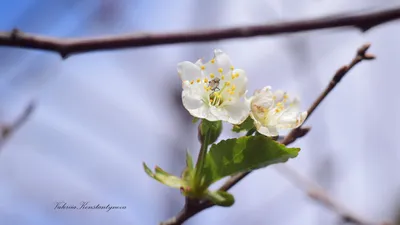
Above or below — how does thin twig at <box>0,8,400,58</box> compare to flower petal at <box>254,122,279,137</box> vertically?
above

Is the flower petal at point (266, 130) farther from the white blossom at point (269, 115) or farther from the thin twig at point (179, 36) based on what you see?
the thin twig at point (179, 36)

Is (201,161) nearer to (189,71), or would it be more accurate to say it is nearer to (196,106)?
(196,106)

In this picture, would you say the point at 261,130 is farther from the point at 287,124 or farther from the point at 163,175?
the point at 163,175

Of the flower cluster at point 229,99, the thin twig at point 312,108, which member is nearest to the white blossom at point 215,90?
the flower cluster at point 229,99

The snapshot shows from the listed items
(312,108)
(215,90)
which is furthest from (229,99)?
(312,108)

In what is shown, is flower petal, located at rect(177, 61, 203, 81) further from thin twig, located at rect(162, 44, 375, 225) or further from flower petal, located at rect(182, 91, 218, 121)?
thin twig, located at rect(162, 44, 375, 225)

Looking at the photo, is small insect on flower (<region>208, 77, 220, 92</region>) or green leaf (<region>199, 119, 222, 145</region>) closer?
green leaf (<region>199, 119, 222, 145</region>)

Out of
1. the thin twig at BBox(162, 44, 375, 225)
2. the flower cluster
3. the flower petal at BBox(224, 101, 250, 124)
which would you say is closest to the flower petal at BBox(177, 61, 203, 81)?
the flower cluster

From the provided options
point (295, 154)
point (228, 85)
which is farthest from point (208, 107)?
point (295, 154)
